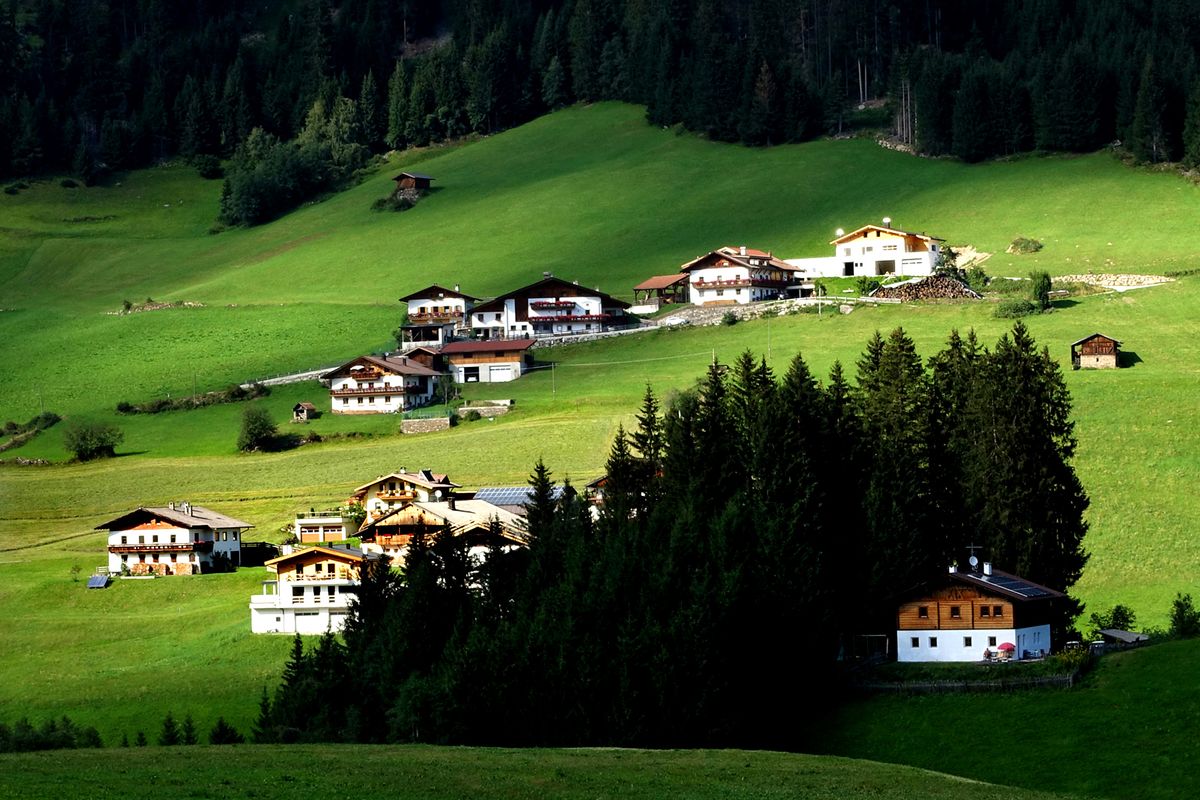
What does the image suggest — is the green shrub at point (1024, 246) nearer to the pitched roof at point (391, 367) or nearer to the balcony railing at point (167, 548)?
the pitched roof at point (391, 367)

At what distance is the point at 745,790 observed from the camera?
129 feet

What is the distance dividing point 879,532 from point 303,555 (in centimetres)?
2718

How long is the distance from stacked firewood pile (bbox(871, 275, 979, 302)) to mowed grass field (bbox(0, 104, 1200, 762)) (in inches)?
120

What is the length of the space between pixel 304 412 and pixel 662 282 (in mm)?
37634

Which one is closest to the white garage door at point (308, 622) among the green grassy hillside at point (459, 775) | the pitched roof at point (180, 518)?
the pitched roof at point (180, 518)

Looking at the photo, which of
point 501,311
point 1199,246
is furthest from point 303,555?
point 1199,246

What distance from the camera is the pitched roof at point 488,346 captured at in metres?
133

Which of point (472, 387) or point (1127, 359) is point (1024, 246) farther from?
point (472, 387)

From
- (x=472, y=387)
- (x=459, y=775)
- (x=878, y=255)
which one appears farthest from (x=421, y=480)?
(x=878, y=255)

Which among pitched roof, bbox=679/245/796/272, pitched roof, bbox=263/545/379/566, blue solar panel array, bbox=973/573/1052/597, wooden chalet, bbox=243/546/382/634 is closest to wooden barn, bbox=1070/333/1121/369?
pitched roof, bbox=679/245/796/272

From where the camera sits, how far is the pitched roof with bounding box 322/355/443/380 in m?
125

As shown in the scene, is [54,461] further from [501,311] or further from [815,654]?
[815,654]

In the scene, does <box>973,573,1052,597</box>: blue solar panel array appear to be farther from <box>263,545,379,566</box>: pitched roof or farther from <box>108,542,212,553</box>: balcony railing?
<box>108,542,212,553</box>: balcony railing

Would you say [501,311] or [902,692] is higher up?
[501,311]
